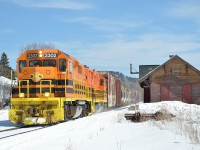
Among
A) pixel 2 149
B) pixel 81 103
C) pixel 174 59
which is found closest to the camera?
pixel 2 149

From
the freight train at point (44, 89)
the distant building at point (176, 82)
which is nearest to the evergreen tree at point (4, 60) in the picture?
the distant building at point (176, 82)

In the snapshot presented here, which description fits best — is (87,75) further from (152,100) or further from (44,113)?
(152,100)

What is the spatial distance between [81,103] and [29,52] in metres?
5.09

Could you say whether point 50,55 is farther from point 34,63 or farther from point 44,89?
point 44,89

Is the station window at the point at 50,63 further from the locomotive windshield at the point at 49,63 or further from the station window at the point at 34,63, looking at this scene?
the station window at the point at 34,63

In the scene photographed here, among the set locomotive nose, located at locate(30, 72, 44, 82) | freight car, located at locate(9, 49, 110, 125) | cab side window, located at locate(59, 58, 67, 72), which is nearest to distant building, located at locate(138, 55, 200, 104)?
freight car, located at locate(9, 49, 110, 125)

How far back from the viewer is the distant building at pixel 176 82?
4022 cm

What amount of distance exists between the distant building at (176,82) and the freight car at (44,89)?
850 inches

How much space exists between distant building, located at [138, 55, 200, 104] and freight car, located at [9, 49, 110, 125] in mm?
21586

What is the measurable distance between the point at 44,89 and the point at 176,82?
81.8ft

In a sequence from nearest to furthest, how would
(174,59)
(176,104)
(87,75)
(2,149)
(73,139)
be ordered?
(2,149), (73,139), (87,75), (176,104), (174,59)

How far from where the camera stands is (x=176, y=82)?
40.8 metres

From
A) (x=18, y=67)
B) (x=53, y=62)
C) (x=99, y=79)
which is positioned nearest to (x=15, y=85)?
(x=18, y=67)

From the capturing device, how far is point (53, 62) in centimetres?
1978
